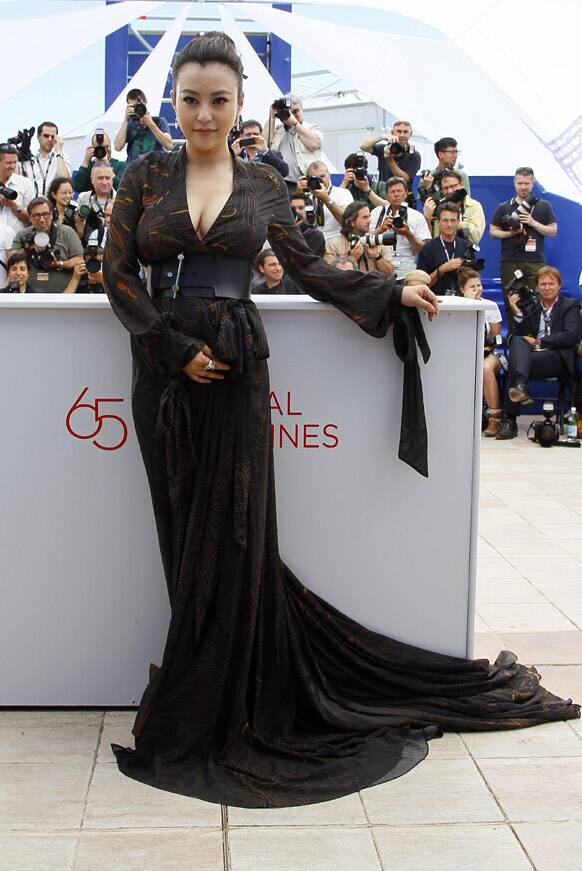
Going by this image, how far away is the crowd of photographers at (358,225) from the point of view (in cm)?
809

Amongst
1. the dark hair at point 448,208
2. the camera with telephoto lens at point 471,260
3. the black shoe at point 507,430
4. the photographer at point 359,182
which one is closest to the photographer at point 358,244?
the dark hair at point 448,208

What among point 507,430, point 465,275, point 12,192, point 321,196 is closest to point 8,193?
point 12,192

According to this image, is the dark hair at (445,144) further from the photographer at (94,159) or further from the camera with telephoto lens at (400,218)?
the photographer at (94,159)

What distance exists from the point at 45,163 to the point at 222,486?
7.50 meters

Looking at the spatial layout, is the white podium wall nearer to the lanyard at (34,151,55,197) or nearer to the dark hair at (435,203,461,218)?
the dark hair at (435,203,461,218)

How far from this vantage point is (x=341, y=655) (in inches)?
127

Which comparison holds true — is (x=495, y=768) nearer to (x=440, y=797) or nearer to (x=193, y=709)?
(x=440, y=797)

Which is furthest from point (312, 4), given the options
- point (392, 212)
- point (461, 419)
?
point (461, 419)

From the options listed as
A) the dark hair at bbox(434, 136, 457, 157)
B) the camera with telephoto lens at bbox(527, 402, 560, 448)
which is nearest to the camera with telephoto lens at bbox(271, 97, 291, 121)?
the dark hair at bbox(434, 136, 457, 157)

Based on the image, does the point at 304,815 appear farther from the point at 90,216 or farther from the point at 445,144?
the point at 445,144

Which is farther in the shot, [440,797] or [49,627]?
[49,627]

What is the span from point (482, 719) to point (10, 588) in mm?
1326

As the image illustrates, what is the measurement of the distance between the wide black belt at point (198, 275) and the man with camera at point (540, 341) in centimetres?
623

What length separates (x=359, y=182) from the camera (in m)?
9.56
